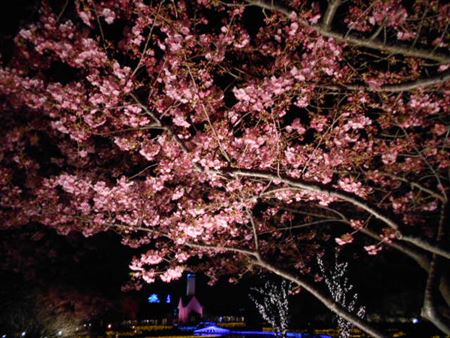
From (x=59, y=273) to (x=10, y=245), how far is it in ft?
9.93

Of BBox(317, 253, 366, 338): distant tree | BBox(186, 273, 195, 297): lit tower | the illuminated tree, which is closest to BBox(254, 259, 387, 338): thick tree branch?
BBox(317, 253, 366, 338): distant tree

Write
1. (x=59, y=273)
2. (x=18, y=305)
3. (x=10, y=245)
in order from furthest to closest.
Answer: (x=59, y=273), (x=10, y=245), (x=18, y=305)

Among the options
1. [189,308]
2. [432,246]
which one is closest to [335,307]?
[432,246]

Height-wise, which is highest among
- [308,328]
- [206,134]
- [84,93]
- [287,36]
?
[287,36]

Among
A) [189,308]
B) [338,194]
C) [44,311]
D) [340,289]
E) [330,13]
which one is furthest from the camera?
[189,308]

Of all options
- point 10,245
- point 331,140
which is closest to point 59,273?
point 10,245

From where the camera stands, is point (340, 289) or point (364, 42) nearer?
point (364, 42)

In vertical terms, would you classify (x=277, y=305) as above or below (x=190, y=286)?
below

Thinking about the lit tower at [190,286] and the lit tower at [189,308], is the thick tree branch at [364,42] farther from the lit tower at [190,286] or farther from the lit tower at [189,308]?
the lit tower at [190,286]

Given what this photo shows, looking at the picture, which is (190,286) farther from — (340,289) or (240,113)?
(240,113)

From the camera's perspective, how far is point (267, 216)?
38.0 ft

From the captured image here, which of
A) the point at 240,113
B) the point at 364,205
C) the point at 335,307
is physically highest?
the point at 240,113

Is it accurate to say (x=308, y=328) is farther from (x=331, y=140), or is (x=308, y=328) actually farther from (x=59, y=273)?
(x=331, y=140)

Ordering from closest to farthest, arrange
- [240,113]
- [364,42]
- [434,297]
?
[364,42], [434,297], [240,113]
